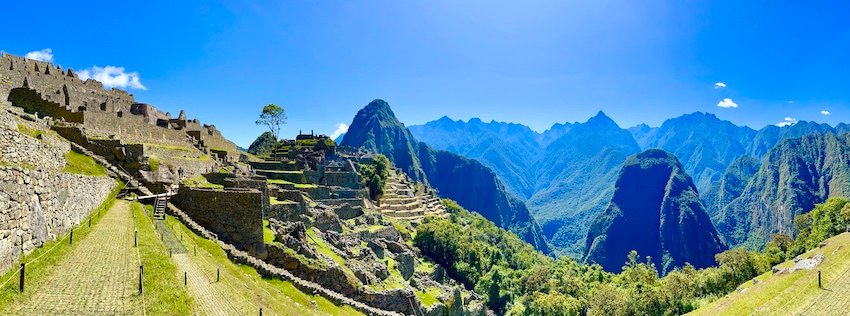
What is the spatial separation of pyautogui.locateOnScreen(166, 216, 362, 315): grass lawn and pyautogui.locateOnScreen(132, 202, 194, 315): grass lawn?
64.2 inches

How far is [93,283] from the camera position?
11.8m

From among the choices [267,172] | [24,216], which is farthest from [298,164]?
[24,216]

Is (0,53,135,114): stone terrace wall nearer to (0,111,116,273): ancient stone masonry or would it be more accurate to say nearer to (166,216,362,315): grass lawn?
(0,111,116,273): ancient stone masonry

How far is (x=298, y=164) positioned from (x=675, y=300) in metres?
43.3

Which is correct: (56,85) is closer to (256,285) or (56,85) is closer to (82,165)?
(82,165)

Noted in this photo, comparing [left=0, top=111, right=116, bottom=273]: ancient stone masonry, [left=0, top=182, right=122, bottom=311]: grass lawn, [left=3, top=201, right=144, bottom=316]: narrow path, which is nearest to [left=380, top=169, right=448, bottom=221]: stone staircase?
[left=0, top=111, right=116, bottom=273]: ancient stone masonry

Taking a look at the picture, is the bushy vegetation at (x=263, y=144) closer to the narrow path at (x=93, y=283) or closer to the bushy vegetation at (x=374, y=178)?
the bushy vegetation at (x=374, y=178)

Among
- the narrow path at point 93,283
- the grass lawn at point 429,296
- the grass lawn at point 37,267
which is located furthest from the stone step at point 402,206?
the grass lawn at point 37,267

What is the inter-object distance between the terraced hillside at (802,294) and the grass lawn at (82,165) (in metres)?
Result: 36.3

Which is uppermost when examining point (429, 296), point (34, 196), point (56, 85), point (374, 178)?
point (56, 85)

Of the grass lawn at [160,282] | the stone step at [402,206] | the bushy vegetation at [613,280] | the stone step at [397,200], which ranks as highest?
the grass lawn at [160,282]

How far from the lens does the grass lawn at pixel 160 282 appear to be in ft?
37.9

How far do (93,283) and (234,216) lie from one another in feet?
36.2

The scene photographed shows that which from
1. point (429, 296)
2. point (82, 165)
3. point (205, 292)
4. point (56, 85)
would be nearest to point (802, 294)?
point (429, 296)
